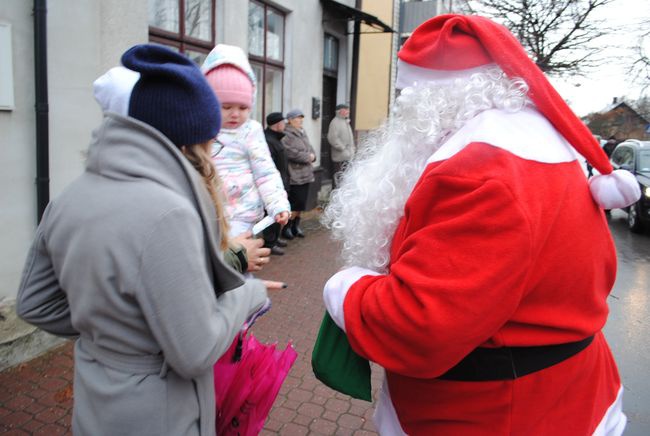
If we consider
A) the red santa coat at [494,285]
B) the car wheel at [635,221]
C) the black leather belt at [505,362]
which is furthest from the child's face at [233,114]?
the car wheel at [635,221]

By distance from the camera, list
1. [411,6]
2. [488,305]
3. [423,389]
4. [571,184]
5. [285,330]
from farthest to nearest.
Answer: [411,6]
[285,330]
[423,389]
[571,184]
[488,305]

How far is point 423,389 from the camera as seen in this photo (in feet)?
4.93

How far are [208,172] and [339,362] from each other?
0.72m

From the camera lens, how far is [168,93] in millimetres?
1409

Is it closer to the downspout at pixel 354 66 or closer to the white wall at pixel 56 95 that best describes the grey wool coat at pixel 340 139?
the downspout at pixel 354 66

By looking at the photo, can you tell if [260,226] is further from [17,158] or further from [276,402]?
[17,158]

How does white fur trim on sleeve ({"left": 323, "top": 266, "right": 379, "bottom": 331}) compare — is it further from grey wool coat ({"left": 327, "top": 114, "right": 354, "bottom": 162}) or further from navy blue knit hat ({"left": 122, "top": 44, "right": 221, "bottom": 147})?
grey wool coat ({"left": 327, "top": 114, "right": 354, "bottom": 162})

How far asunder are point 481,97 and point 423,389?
2.74ft

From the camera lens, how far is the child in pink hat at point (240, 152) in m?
2.80

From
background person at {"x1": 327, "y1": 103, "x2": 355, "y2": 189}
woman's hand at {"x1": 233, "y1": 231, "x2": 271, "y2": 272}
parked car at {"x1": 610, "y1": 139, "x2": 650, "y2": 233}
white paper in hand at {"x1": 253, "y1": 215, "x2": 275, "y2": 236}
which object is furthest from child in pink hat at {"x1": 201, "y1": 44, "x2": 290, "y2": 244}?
parked car at {"x1": 610, "y1": 139, "x2": 650, "y2": 233}

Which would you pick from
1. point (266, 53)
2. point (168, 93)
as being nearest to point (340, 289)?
point (168, 93)

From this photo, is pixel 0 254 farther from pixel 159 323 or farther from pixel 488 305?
pixel 488 305

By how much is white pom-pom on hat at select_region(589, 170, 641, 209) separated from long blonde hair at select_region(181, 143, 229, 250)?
1082 mm

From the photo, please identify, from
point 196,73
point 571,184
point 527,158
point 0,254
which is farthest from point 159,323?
point 0,254
